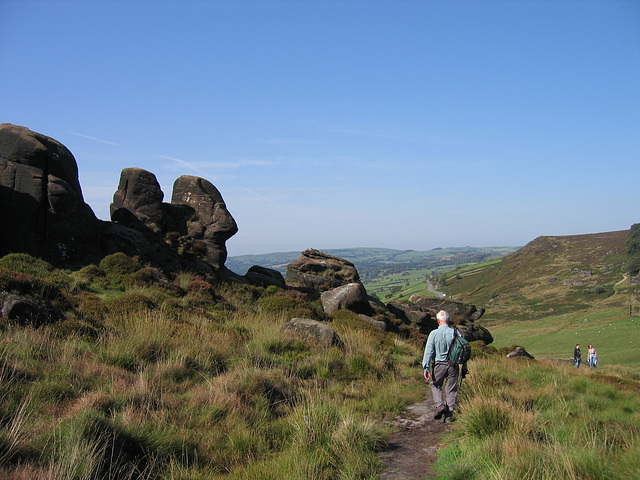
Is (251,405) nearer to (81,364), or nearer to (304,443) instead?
(304,443)

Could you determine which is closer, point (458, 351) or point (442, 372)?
point (458, 351)

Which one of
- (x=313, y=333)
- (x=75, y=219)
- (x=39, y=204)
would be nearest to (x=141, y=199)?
(x=75, y=219)

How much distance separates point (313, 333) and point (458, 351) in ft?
20.6

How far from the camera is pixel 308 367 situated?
35.2 ft

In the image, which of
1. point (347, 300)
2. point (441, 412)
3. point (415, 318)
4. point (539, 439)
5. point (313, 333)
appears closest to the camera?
point (539, 439)

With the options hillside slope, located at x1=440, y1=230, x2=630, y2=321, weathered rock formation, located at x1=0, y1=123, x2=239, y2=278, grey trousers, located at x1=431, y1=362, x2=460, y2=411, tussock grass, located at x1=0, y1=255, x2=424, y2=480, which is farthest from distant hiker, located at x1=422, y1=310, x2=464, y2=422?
hillside slope, located at x1=440, y1=230, x2=630, y2=321

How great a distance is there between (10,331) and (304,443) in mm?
6721

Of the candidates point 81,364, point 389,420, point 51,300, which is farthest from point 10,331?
point 389,420

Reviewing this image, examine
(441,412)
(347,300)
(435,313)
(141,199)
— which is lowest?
(435,313)

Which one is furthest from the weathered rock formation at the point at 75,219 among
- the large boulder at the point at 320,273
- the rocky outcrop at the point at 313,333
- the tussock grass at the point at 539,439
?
the tussock grass at the point at 539,439

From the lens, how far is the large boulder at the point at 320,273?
39688mm

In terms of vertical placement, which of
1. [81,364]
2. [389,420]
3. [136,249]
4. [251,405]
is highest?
[136,249]

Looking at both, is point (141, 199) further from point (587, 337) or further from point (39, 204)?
point (587, 337)

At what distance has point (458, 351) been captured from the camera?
8.31 metres
